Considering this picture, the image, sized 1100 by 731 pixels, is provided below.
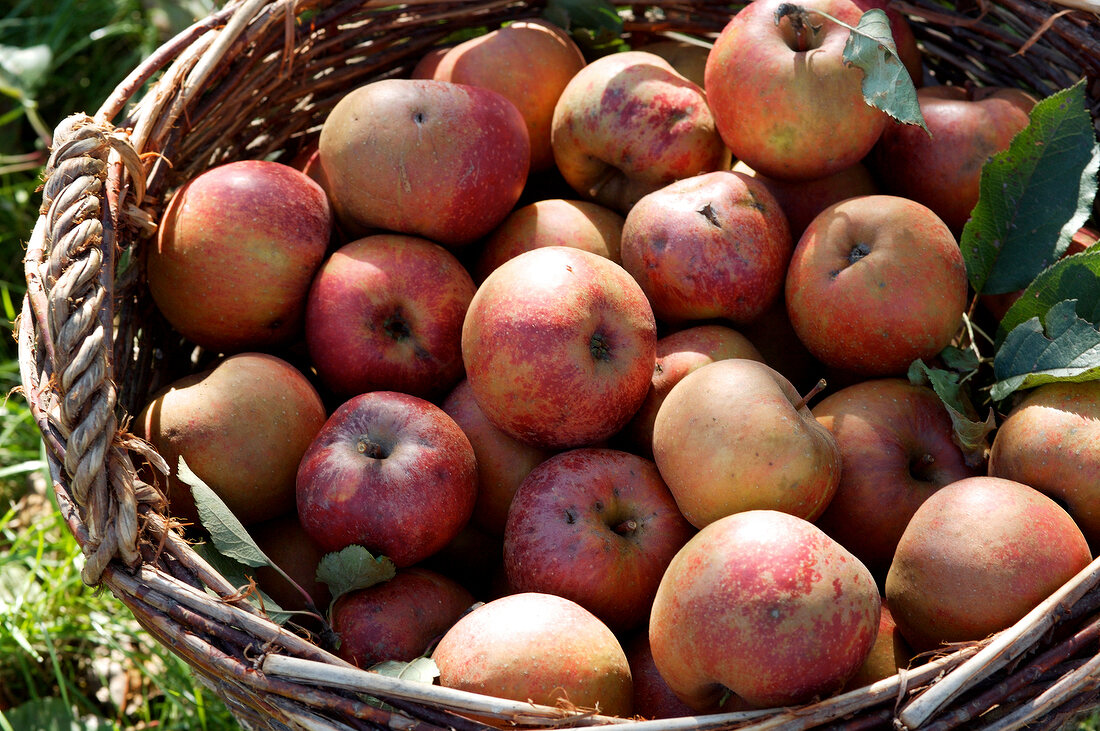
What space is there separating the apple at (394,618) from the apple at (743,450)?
505 millimetres

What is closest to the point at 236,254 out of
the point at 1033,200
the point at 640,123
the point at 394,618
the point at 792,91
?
the point at 394,618

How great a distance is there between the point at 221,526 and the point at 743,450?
95 cm

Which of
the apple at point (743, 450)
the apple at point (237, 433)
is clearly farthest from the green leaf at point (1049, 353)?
the apple at point (237, 433)

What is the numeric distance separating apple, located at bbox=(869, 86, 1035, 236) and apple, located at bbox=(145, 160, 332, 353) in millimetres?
1410

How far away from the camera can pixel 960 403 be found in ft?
5.78

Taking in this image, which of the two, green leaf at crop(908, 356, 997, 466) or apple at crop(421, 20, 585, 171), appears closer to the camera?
green leaf at crop(908, 356, 997, 466)

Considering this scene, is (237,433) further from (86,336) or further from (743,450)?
(743,450)

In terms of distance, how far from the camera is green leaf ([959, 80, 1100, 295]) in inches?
75.5

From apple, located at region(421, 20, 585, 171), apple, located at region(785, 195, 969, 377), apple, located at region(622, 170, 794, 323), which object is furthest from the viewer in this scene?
apple, located at region(421, 20, 585, 171)

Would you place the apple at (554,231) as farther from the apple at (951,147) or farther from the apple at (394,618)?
the apple at (394,618)

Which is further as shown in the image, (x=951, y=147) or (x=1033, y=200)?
(x=951, y=147)

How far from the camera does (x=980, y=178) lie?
1994 mm

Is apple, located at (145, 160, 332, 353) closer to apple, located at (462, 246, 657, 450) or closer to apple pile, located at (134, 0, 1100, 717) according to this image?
apple pile, located at (134, 0, 1100, 717)

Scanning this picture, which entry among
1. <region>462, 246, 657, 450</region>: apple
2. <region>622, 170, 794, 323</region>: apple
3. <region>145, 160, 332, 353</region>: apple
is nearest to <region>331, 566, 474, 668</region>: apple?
<region>462, 246, 657, 450</region>: apple
